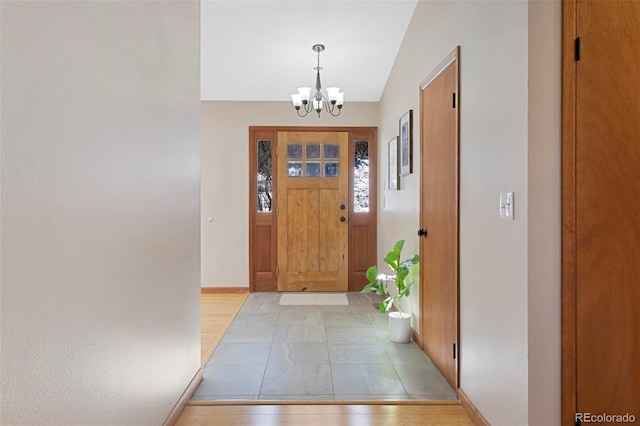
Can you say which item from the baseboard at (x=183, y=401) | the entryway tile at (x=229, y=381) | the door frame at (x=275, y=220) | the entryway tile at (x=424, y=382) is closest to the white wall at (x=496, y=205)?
the entryway tile at (x=424, y=382)

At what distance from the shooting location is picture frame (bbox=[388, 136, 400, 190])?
3.61 m

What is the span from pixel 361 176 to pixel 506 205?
3383mm

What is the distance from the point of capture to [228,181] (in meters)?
4.77

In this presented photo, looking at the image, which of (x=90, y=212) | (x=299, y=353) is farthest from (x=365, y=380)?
(x=90, y=212)

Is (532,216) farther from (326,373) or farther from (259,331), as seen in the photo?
(259,331)

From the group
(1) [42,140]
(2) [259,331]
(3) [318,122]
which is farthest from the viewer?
(3) [318,122]

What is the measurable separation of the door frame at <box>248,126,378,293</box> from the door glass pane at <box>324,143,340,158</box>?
0.56 feet

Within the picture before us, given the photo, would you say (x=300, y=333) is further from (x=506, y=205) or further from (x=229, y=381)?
(x=506, y=205)

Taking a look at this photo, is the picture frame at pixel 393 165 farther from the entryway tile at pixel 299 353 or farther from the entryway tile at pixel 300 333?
the entryway tile at pixel 299 353

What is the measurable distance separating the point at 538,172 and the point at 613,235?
1.20ft

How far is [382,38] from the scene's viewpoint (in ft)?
11.1

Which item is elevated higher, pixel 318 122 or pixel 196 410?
pixel 318 122

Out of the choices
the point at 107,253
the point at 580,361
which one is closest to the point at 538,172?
the point at 580,361

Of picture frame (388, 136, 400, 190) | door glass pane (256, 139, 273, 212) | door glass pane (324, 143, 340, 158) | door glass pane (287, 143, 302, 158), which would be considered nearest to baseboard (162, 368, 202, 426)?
picture frame (388, 136, 400, 190)
